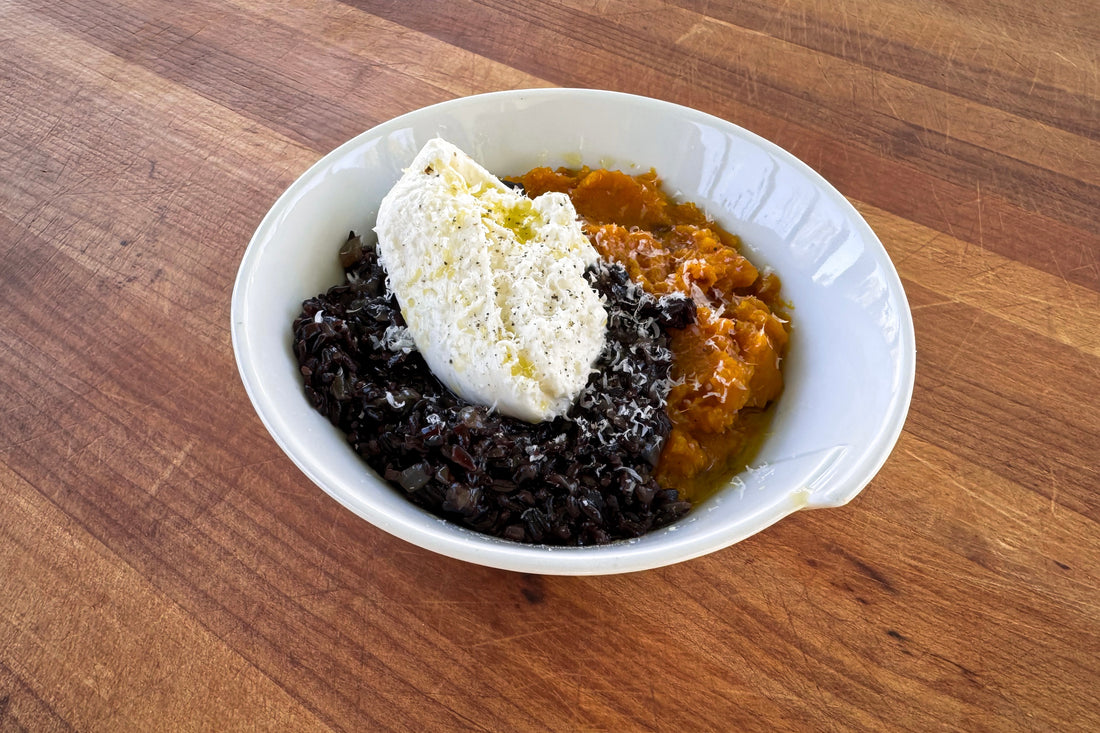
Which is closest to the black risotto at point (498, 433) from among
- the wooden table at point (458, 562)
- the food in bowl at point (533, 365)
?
the food in bowl at point (533, 365)

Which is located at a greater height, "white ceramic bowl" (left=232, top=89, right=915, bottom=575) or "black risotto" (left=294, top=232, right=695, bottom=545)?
"white ceramic bowl" (left=232, top=89, right=915, bottom=575)

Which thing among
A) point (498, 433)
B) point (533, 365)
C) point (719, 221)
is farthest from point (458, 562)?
point (719, 221)

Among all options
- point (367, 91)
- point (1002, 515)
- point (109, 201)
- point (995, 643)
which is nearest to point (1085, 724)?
point (995, 643)

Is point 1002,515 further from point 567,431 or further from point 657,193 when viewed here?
point 657,193

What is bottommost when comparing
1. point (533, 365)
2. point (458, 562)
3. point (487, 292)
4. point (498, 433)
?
point (458, 562)

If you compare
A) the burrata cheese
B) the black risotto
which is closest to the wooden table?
the black risotto

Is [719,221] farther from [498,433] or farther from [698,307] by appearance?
[498,433]

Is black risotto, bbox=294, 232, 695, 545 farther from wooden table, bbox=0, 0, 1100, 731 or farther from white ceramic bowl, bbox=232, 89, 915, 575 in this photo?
wooden table, bbox=0, 0, 1100, 731
